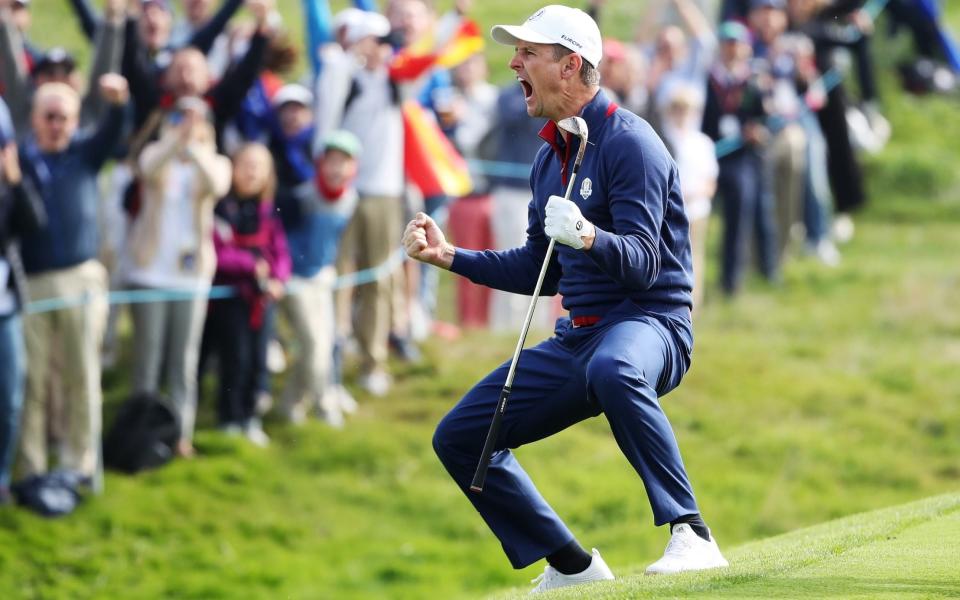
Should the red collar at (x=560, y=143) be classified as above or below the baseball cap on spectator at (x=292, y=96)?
above

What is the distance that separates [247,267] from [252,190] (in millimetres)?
620

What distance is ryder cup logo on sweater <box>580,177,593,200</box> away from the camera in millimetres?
7539

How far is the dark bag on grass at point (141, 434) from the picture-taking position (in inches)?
525

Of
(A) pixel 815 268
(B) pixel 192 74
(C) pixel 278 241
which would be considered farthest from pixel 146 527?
(A) pixel 815 268

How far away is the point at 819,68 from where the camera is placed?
20.8m

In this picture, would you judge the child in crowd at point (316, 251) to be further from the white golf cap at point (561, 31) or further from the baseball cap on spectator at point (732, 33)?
the white golf cap at point (561, 31)

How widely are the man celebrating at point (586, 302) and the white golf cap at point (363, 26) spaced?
696 cm

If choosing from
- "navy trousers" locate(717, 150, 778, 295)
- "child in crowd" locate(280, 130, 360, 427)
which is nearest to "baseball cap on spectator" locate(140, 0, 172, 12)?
"child in crowd" locate(280, 130, 360, 427)

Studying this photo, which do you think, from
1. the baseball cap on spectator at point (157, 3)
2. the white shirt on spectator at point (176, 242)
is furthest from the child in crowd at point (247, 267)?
the baseball cap on spectator at point (157, 3)

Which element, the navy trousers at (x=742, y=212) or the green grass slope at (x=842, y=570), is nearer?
the green grass slope at (x=842, y=570)

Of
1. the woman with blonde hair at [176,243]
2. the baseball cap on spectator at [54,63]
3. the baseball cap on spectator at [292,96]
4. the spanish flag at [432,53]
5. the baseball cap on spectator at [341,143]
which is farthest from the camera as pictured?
the spanish flag at [432,53]

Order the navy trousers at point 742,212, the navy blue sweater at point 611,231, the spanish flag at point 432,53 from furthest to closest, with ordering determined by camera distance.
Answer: the navy trousers at point 742,212 → the spanish flag at point 432,53 → the navy blue sweater at point 611,231

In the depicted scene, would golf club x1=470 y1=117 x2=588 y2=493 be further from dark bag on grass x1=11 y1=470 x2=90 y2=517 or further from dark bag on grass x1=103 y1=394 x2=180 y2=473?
dark bag on grass x1=103 y1=394 x2=180 y2=473

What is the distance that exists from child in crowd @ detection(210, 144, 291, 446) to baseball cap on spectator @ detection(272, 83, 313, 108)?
0.72 metres
